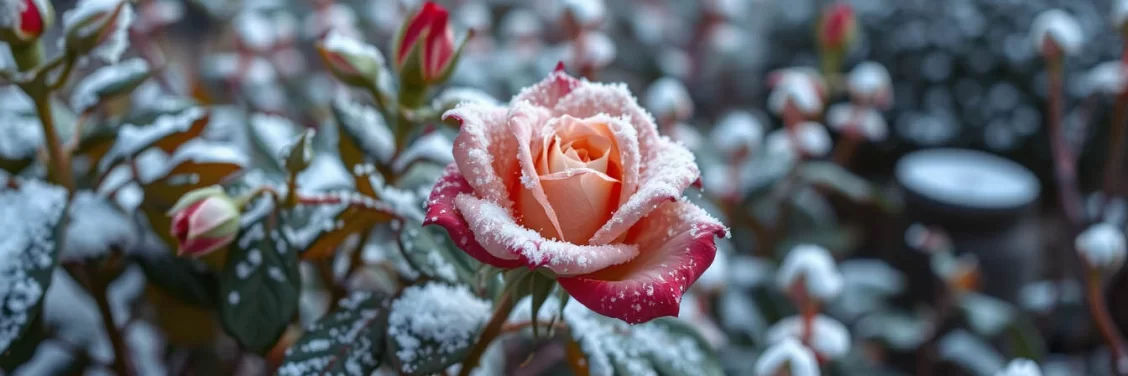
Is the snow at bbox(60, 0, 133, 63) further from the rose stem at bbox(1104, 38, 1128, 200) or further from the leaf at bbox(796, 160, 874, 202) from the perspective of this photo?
the rose stem at bbox(1104, 38, 1128, 200)

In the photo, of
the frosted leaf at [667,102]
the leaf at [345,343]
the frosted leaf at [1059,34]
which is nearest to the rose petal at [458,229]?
the leaf at [345,343]

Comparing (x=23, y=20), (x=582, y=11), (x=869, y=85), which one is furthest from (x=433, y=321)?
(x=869, y=85)

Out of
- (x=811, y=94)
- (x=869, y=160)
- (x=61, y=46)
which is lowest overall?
(x=869, y=160)

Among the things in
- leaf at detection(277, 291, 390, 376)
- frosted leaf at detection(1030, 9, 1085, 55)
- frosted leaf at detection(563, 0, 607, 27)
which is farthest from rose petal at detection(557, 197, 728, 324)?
frosted leaf at detection(1030, 9, 1085, 55)

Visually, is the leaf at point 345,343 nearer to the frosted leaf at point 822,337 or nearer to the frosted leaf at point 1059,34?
the frosted leaf at point 822,337

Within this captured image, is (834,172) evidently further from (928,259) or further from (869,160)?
(869,160)

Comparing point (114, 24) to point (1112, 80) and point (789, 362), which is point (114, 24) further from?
point (1112, 80)

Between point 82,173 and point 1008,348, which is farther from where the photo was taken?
point 1008,348

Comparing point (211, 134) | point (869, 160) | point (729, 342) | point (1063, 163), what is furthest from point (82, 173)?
point (869, 160)
